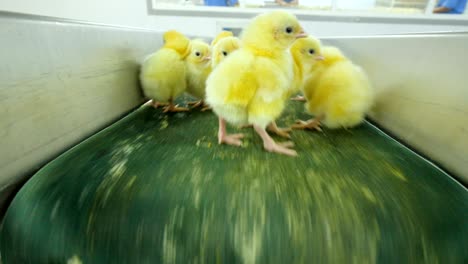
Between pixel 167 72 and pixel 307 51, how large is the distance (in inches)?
19.0

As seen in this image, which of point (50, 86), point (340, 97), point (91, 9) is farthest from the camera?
point (91, 9)

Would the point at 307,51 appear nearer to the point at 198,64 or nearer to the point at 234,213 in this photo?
the point at 198,64

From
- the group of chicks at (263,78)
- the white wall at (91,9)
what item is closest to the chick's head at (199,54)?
the group of chicks at (263,78)

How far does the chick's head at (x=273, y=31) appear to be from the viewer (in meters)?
0.60

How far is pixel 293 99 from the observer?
45.4 inches

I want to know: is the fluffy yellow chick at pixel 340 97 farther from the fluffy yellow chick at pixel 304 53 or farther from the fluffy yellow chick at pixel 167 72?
the fluffy yellow chick at pixel 167 72

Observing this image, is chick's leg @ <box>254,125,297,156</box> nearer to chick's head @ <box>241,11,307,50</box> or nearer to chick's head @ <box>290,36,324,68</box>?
chick's head @ <box>241,11,307,50</box>

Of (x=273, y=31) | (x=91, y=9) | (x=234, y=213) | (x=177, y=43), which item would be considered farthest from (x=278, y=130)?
(x=91, y=9)

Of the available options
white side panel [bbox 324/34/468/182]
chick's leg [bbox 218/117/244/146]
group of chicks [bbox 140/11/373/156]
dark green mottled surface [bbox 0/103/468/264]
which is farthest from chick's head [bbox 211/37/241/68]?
white side panel [bbox 324/34/468/182]

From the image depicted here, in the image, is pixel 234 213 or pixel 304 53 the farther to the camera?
pixel 304 53

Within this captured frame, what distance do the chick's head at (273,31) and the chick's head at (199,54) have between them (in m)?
0.34

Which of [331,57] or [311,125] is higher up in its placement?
[331,57]

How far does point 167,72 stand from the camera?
88 centimetres

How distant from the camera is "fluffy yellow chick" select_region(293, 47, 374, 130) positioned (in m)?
0.71
